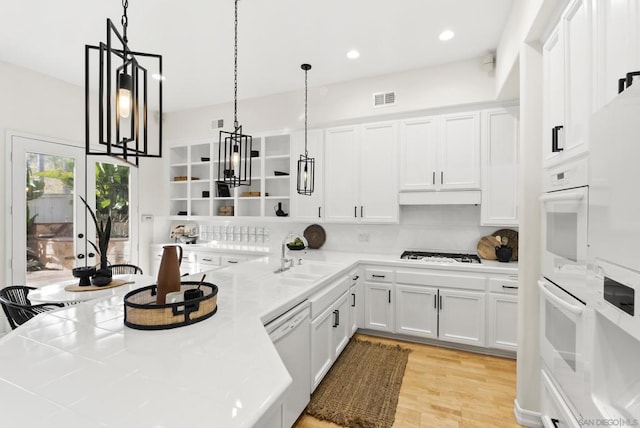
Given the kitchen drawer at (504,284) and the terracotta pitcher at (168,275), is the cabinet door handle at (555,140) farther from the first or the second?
the terracotta pitcher at (168,275)

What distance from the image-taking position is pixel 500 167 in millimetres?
3209

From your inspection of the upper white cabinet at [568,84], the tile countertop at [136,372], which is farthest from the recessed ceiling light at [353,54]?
the tile countertop at [136,372]

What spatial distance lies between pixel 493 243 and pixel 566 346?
2.13 metres

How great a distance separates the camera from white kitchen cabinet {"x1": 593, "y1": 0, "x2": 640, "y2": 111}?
984mm

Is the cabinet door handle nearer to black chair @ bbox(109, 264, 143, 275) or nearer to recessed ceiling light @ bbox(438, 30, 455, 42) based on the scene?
recessed ceiling light @ bbox(438, 30, 455, 42)

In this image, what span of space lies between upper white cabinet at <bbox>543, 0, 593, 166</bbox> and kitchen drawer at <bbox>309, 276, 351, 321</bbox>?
67.9 inches

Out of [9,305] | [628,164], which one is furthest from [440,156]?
[9,305]

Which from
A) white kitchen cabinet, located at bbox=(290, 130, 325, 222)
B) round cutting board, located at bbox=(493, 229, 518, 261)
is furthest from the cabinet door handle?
white kitchen cabinet, located at bbox=(290, 130, 325, 222)

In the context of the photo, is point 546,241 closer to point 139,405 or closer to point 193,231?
point 139,405

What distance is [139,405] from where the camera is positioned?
2.59 feet

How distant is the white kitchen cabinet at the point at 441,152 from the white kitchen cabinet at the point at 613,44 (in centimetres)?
210

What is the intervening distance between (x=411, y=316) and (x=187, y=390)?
287 cm

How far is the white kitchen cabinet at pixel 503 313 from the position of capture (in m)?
2.90

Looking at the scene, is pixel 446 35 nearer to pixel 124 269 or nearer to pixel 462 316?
pixel 462 316
